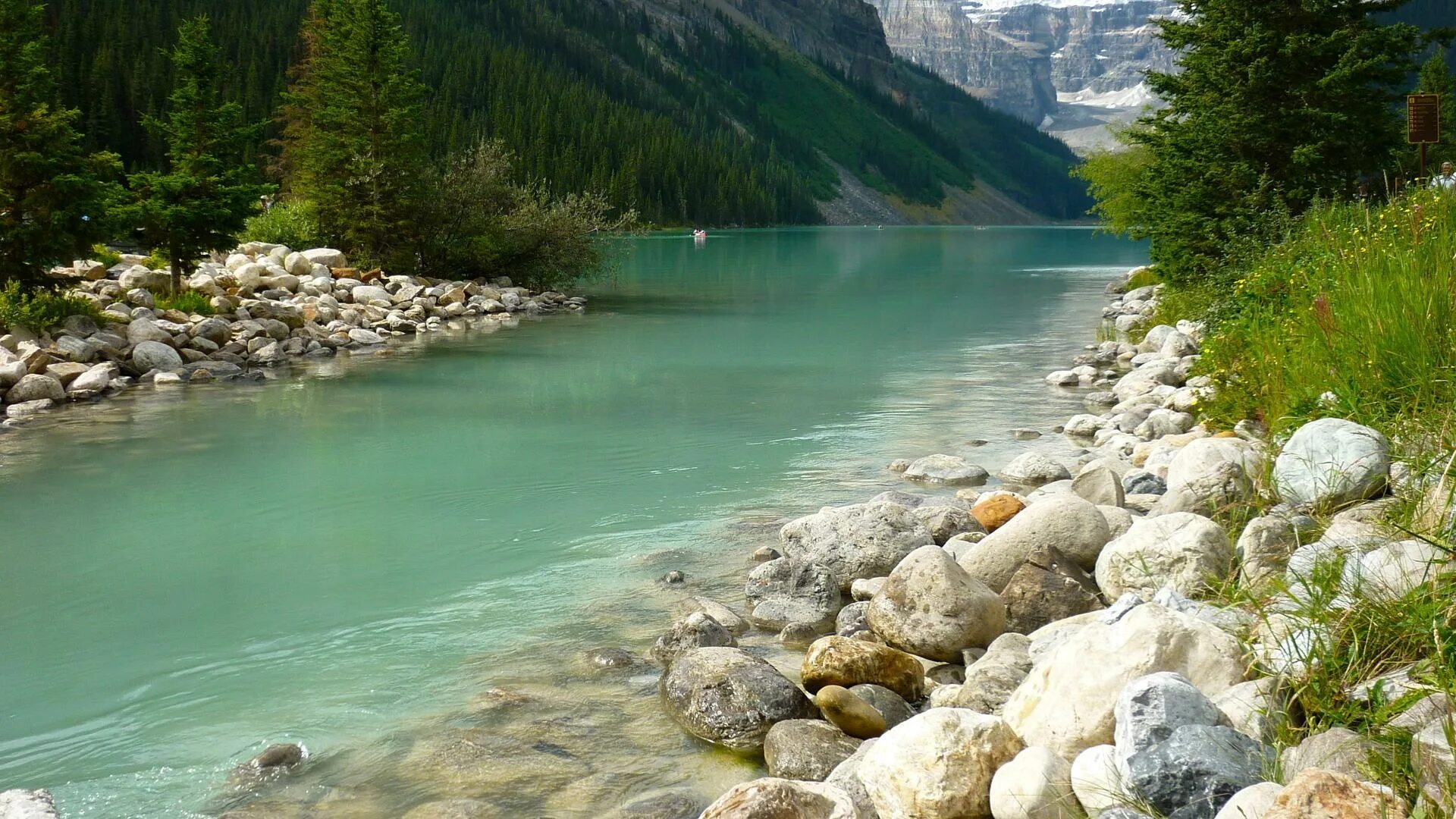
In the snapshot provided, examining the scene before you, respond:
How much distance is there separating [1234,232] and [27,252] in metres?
20.7

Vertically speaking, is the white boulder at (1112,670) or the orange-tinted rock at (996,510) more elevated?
the white boulder at (1112,670)

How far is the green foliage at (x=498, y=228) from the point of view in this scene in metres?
37.2

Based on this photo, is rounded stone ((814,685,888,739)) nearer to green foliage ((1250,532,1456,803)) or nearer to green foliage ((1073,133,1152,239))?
green foliage ((1250,532,1456,803))

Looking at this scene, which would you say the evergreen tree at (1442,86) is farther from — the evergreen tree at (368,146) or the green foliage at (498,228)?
the evergreen tree at (368,146)

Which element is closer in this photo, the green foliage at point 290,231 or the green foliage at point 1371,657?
the green foliage at point 1371,657

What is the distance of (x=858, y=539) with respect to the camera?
923 centimetres

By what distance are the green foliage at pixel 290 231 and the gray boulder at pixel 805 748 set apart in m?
33.5

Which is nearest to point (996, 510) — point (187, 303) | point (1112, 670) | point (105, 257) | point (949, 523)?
point (949, 523)

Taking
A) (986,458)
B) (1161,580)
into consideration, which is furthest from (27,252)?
(1161,580)

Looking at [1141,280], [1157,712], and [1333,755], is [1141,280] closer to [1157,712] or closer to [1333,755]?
[1157,712]

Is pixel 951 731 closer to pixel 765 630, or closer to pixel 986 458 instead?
pixel 765 630

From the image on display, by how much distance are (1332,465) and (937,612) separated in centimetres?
250

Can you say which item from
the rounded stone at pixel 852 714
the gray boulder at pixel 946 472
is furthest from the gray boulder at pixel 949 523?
the rounded stone at pixel 852 714

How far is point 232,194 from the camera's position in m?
26.0
